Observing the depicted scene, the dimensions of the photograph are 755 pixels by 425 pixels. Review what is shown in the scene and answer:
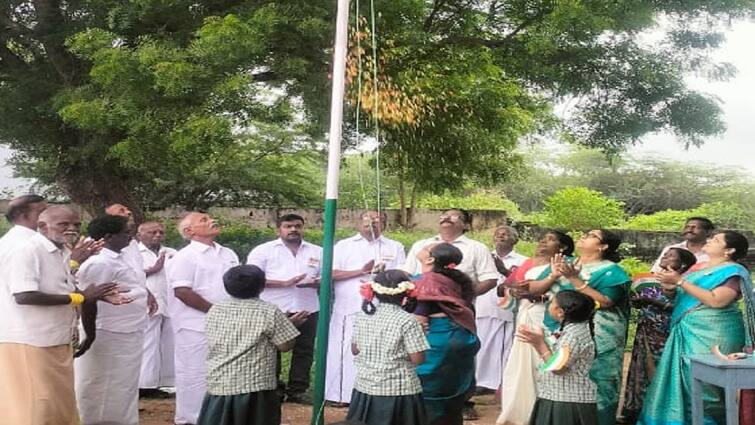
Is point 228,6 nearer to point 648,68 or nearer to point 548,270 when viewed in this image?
point 648,68

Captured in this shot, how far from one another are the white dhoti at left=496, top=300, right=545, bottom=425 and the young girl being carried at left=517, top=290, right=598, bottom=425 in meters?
1.09

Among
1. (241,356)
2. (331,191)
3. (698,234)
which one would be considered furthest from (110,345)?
(698,234)

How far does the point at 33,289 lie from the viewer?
3963 mm

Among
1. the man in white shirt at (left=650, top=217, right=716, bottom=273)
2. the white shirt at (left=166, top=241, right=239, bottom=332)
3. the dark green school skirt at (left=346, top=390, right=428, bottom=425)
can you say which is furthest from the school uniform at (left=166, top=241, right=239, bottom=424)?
the man in white shirt at (left=650, top=217, right=716, bottom=273)

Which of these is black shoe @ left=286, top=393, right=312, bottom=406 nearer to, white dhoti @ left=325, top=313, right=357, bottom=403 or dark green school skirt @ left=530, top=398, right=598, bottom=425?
white dhoti @ left=325, top=313, right=357, bottom=403

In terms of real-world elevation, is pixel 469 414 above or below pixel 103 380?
below

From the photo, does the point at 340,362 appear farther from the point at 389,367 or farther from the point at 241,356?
the point at 389,367

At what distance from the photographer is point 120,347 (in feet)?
15.8

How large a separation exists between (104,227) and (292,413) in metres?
2.08

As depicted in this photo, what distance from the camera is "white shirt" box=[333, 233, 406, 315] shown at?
610 cm

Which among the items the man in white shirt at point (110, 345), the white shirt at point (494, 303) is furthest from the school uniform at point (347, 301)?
the man in white shirt at point (110, 345)

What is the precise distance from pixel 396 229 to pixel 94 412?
10133 mm

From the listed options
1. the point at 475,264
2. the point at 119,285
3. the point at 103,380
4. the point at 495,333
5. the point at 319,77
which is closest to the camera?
the point at 119,285

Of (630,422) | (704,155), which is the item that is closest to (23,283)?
(630,422)
